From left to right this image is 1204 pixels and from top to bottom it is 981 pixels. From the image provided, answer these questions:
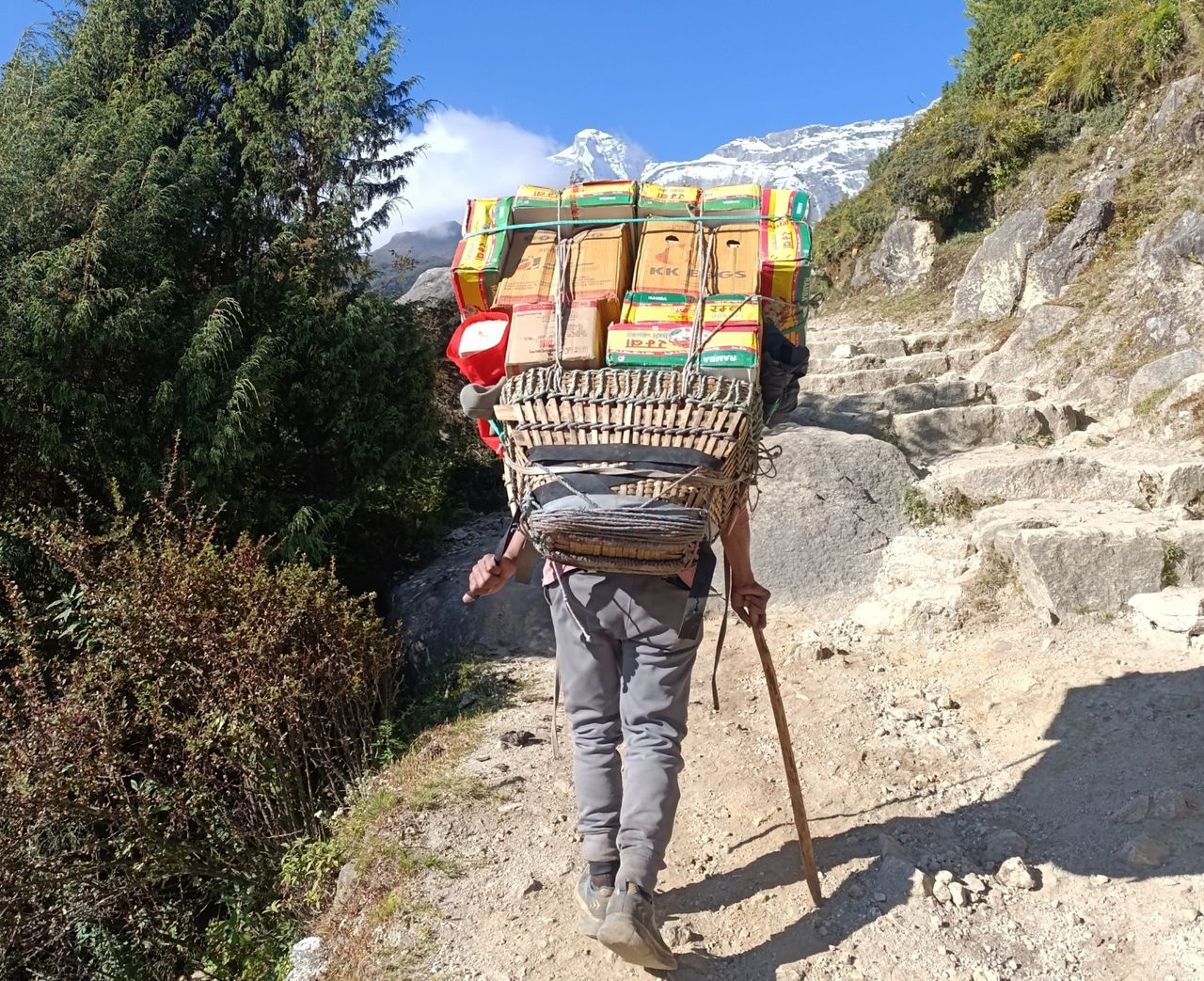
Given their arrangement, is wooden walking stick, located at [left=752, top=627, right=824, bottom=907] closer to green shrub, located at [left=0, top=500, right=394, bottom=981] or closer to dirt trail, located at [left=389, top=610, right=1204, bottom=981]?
dirt trail, located at [left=389, top=610, right=1204, bottom=981]

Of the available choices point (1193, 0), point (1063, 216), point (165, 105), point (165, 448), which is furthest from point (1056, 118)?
point (165, 448)

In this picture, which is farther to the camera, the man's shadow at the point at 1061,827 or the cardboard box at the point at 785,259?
the man's shadow at the point at 1061,827

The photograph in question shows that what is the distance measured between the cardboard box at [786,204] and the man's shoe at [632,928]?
2014 mm

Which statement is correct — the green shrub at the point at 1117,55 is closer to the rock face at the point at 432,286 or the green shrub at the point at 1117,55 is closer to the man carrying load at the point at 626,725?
the rock face at the point at 432,286

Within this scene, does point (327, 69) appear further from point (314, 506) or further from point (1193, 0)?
point (1193, 0)

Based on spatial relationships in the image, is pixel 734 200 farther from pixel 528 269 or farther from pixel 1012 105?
pixel 1012 105

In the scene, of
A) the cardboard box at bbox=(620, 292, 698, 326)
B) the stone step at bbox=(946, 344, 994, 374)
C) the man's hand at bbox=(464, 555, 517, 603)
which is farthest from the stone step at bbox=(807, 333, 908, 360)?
the man's hand at bbox=(464, 555, 517, 603)

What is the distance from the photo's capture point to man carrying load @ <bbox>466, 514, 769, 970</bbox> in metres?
2.48

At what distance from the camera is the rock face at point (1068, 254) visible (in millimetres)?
10859

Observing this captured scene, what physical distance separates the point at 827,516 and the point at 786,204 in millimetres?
3905

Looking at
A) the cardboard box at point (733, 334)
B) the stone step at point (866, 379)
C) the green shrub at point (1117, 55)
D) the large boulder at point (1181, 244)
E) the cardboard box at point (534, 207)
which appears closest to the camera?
the cardboard box at point (733, 334)

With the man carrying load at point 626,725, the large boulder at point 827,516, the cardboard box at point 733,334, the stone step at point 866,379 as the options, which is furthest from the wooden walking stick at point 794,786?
the stone step at point 866,379

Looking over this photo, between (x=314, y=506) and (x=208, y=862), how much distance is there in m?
3.14

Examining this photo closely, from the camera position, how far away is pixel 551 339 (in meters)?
2.56
